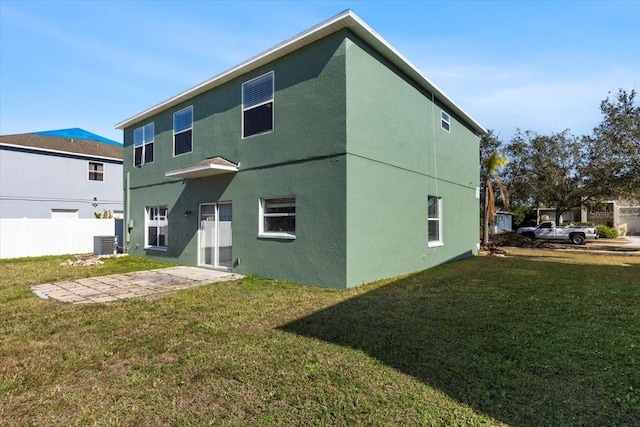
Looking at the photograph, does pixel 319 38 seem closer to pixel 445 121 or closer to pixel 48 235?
pixel 445 121

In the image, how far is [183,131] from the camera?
11867 millimetres

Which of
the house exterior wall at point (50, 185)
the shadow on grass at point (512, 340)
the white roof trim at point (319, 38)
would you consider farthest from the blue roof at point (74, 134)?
the shadow on grass at point (512, 340)

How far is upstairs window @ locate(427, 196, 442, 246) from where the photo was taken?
11164mm

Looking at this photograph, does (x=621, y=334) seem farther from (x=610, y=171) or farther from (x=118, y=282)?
(x=610, y=171)

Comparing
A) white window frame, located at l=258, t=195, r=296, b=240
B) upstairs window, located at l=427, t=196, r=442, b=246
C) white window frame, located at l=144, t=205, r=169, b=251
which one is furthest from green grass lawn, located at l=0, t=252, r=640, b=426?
white window frame, located at l=144, t=205, r=169, b=251

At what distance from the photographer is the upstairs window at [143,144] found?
1354 cm

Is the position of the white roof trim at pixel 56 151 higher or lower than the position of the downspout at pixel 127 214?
higher

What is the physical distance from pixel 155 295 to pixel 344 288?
395 cm

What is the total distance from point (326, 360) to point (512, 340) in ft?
7.89

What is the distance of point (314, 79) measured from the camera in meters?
7.95

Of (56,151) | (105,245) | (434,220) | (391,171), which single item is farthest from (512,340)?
(56,151)

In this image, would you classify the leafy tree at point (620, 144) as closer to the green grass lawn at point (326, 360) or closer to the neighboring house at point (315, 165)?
the neighboring house at point (315, 165)

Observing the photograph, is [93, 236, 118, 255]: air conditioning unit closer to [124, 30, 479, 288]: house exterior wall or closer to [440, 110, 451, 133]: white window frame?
[124, 30, 479, 288]: house exterior wall

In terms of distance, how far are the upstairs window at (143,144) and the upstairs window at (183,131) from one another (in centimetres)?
191
